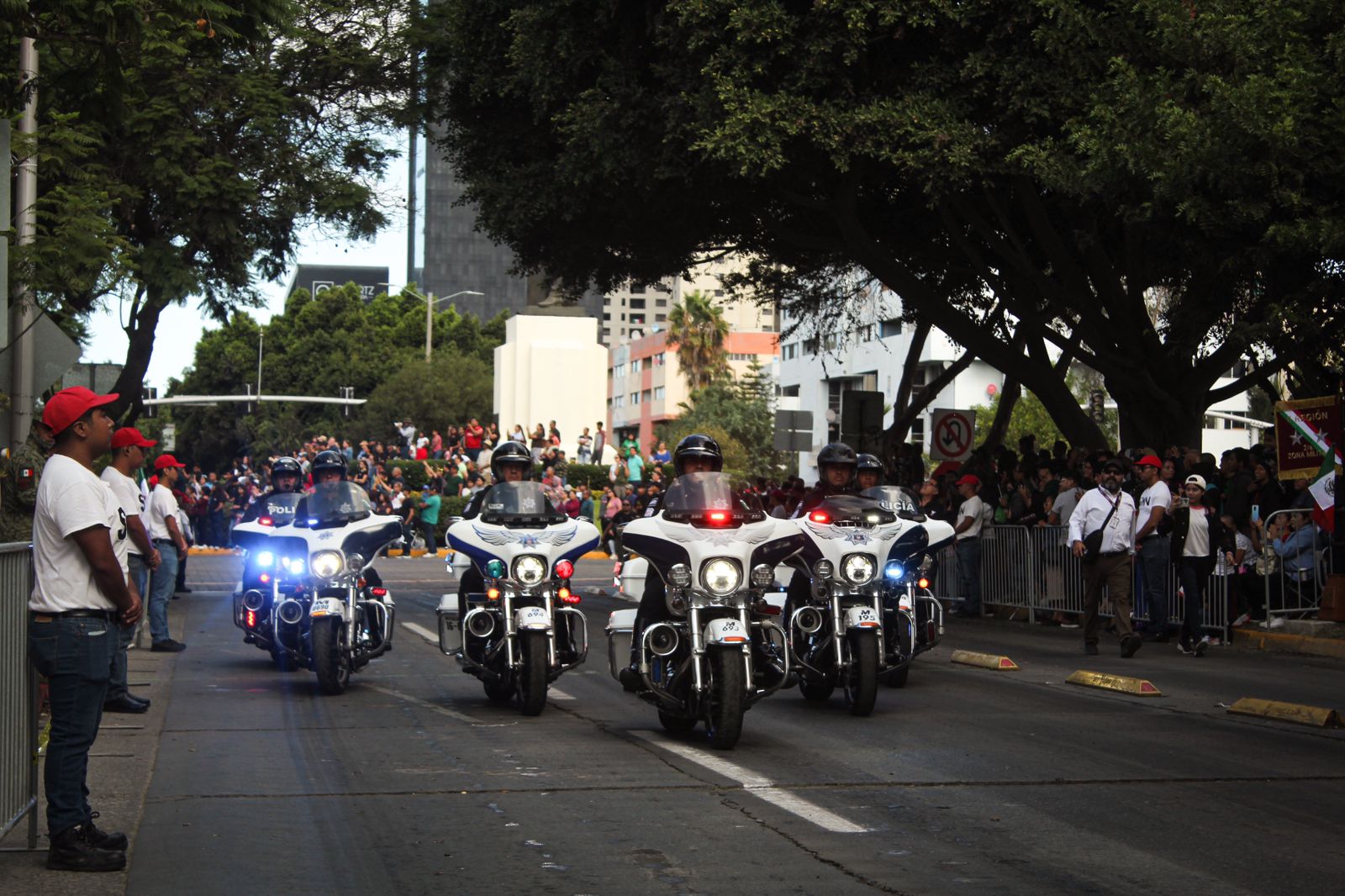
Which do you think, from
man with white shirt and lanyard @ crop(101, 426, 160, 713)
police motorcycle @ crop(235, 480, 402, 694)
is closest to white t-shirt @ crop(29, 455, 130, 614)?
man with white shirt and lanyard @ crop(101, 426, 160, 713)

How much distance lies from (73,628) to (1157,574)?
41.3 feet

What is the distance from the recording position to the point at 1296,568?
17828mm

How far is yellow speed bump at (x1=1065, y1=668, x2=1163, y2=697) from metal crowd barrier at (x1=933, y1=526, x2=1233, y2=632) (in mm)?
4115

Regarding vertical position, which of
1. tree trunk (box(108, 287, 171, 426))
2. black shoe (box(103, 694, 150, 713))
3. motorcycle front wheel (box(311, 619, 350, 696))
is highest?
tree trunk (box(108, 287, 171, 426))

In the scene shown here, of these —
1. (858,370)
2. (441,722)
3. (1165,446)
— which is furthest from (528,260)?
(858,370)

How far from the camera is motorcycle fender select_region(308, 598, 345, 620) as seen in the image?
12.5 meters

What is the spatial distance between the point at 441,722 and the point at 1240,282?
37.5 feet

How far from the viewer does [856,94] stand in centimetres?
2098

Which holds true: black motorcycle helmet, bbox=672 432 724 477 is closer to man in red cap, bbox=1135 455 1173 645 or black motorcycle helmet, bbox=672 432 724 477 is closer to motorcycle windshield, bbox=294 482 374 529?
motorcycle windshield, bbox=294 482 374 529

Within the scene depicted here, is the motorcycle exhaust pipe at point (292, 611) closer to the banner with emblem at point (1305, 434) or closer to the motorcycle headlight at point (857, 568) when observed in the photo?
the motorcycle headlight at point (857, 568)

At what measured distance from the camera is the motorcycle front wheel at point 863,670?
37.5ft

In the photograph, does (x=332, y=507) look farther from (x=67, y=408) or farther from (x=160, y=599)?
(x=67, y=408)

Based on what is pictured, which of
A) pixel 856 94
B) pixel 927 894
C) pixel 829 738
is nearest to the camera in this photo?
pixel 927 894

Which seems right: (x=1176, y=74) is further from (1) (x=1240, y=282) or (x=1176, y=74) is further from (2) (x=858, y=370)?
(2) (x=858, y=370)
